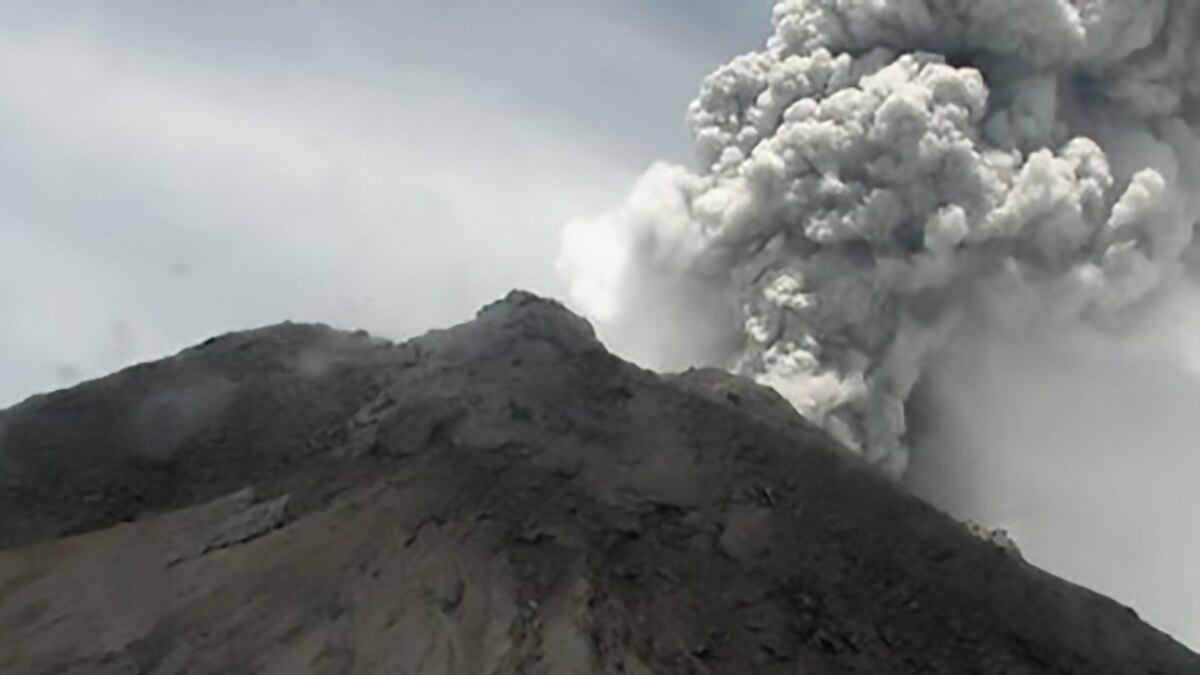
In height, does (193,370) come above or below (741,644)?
above

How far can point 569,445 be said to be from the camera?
2495 centimetres

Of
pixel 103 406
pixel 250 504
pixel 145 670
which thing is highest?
pixel 103 406

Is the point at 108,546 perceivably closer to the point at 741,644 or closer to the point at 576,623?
the point at 576,623

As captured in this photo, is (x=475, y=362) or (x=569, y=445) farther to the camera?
(x=475, y=362)

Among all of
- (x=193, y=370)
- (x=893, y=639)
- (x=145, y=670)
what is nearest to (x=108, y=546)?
(x=145, y=670)

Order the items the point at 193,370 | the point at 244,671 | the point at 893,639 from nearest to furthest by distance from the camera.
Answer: the point at 244,671 → the point at 893,639 → the point at 193,370

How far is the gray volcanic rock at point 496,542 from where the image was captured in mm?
21094

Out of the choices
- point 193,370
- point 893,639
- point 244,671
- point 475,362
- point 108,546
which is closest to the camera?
point 244,671

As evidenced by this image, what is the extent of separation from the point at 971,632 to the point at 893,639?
106 centimetres

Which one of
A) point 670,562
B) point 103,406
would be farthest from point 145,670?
point 103,406

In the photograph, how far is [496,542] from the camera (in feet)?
73.9

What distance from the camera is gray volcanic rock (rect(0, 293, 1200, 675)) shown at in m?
21.1

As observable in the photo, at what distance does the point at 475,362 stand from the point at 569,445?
3045mm

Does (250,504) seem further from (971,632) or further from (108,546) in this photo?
(971,632)
